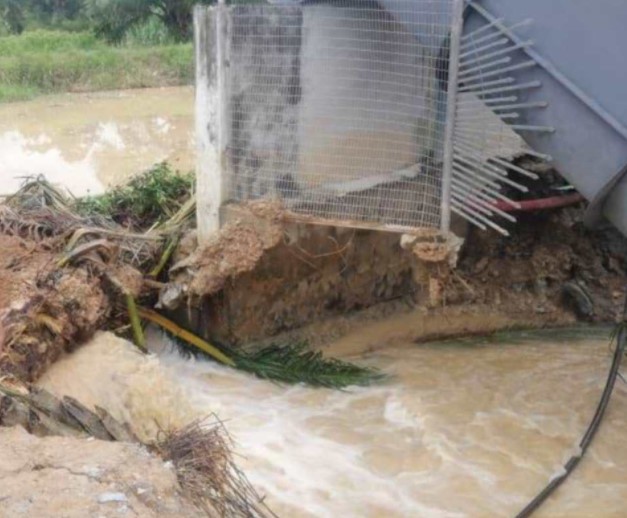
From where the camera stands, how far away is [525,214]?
8289 millimetres

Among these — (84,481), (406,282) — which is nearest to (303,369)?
(406,282)

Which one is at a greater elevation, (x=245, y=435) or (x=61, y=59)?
(x=61, y=59)

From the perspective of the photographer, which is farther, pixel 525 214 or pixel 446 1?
pixel 525 214

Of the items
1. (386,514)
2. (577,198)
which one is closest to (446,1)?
(577,198)

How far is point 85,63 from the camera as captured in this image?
20906 mm

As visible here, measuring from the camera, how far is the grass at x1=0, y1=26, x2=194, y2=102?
2023 cm

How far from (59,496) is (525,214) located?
5.96 m

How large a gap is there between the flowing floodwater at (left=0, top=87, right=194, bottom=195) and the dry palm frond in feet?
24.2

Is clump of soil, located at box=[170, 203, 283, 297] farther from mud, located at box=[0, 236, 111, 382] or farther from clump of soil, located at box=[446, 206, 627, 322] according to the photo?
clump of soil, located at box=[446, 206, 627, 322]

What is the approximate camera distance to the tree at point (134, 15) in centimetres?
1956

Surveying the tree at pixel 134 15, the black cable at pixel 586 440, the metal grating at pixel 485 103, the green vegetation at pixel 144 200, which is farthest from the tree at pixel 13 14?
the black cable at pixel 586 440

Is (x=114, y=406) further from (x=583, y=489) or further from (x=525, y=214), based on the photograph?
(x=525, y=214)

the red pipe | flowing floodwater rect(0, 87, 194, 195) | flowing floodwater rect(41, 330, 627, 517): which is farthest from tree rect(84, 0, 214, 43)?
flowing floodwater rect(41, 330, 627, 517)

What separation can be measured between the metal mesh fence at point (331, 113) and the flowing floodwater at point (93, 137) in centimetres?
477
